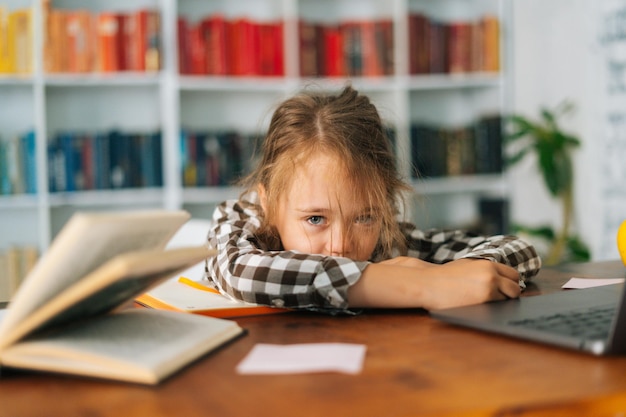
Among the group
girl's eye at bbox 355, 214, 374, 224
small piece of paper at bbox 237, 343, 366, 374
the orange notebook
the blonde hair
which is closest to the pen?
the orange notebook

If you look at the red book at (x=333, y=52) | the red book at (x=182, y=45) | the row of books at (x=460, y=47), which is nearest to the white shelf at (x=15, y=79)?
the red book at (x=182, y=45)

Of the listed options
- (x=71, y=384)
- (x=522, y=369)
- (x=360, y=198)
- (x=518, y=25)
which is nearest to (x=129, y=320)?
(x=71, y=384)

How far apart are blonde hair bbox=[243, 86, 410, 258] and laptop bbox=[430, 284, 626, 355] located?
1.21 ft

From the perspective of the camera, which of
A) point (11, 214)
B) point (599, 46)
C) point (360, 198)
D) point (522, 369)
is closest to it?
point (522, 369)

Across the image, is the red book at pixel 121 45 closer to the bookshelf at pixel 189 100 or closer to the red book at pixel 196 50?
the bookshelf at pixel 189 100

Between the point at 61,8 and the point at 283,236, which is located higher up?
the point at 61,8

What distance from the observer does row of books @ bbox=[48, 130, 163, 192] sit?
123 inches

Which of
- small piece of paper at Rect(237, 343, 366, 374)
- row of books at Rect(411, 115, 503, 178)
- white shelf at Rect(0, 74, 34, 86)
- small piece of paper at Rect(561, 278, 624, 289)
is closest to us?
small piece of paper at Rect(237, 343, 366, 374)

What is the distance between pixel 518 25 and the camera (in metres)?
3.59

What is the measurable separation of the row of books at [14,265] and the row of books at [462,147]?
182 centimetres

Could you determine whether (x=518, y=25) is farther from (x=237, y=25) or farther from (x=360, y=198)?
(x=360, y=198)

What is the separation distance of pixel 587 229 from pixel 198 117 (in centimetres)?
189

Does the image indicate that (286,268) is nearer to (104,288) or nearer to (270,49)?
(104,288)

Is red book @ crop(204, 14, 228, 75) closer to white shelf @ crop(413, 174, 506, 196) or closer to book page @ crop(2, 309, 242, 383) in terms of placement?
white shelf @ crop(413, 174, 506, 196)
